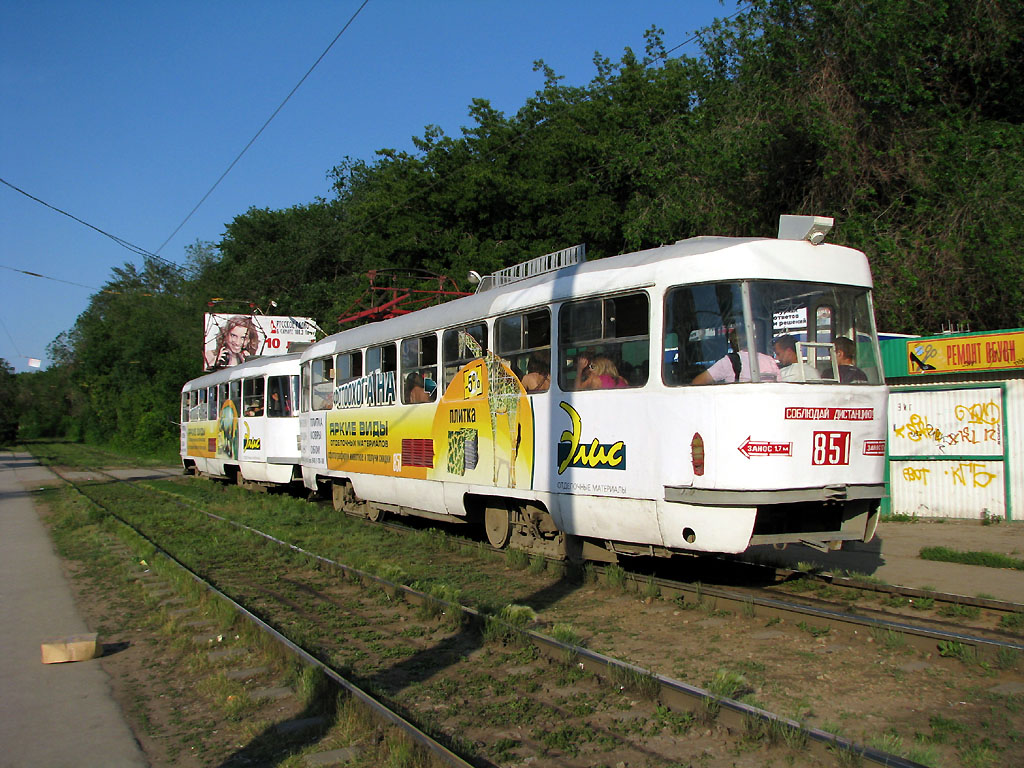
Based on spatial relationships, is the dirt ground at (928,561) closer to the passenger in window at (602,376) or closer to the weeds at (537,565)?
the weeds at (537,565)

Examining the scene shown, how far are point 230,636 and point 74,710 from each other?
168 cm

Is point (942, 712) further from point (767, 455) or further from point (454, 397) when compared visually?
point (454, 397)

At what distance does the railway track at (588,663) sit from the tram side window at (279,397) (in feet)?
29.3

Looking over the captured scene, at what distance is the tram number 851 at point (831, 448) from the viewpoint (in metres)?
6.92

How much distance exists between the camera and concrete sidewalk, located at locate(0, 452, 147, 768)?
486 cm

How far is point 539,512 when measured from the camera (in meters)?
9.25

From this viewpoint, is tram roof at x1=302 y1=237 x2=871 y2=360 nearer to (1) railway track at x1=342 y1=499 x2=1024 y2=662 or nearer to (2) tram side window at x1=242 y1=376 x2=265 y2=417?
(1) railway track at x1=342 y1=499 x2=1024 y2=662

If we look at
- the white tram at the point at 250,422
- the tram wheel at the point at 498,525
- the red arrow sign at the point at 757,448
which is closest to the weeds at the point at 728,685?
the red arrow sign at the point at 757,448

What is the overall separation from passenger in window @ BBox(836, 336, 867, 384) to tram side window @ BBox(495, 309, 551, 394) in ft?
8.88

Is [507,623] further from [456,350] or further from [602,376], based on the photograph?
[456,350]

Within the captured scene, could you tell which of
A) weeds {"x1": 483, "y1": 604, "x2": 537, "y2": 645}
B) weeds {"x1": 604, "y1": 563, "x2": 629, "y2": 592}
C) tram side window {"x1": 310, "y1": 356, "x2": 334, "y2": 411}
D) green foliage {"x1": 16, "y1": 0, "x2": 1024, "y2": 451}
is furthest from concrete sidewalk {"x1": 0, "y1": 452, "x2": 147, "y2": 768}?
green foliage {"x1": 16, "y1": 0, "x2": 1024, "y2": 451}

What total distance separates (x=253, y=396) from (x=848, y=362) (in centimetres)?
1592

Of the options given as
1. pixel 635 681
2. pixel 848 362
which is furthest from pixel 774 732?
pixel 848 362

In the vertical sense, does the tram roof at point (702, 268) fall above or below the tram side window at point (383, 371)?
above
